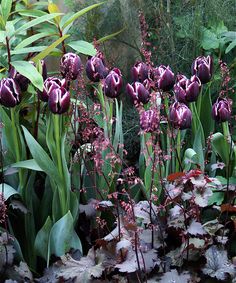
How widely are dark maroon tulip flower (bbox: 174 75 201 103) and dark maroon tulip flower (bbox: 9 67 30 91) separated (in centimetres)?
55

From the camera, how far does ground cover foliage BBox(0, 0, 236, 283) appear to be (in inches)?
65.2

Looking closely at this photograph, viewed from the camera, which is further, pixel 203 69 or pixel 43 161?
pixel 203 69

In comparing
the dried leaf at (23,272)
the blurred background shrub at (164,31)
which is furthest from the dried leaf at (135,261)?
the blurred background shrub at (164,31)

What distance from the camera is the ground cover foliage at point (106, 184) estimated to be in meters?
1.66

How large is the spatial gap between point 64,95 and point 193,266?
26.2 inches

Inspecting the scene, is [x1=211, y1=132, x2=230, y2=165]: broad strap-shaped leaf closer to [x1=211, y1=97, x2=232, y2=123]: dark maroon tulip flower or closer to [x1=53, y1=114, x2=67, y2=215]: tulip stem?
[x1=211, y1=97, x2=232, y2=123]: dark maroon tulip flower

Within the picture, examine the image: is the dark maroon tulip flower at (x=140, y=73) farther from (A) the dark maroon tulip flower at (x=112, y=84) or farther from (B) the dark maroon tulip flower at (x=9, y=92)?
(B) the dark maroon tulip flower at (x=9, y=92)

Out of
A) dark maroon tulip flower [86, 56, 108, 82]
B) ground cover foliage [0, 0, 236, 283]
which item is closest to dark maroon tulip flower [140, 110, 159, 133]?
ground cover foliage [0, 0, 236, 283]

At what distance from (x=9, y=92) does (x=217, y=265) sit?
88cm

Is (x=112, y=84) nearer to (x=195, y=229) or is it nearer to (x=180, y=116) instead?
(x=180, y=116)

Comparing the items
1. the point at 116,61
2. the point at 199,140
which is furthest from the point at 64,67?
the point at 116,61

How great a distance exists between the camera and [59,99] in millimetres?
1854

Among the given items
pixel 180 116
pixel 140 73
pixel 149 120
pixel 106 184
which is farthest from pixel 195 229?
pixel 140 73

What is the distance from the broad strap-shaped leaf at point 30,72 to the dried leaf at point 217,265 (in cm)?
76
